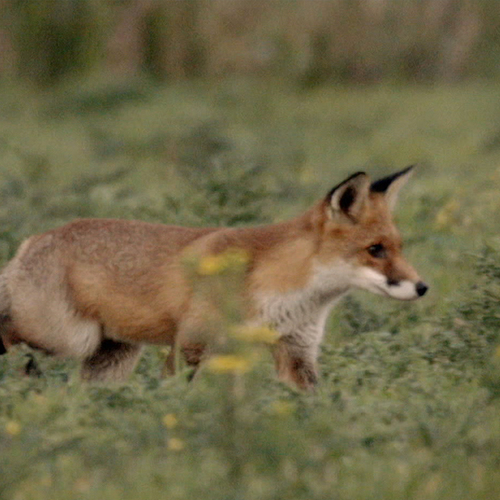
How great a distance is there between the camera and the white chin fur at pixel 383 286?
7.65 meters

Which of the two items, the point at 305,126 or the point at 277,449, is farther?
the point at 305,126

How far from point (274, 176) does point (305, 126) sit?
21.9 feet

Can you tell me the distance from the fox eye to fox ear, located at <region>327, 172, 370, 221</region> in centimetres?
19

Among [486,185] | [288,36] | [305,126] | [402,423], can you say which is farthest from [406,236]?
[288,36]

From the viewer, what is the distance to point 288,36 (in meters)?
22.3

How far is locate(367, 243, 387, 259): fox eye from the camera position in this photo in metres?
7.77

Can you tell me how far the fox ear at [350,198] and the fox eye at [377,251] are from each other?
0.62 feet

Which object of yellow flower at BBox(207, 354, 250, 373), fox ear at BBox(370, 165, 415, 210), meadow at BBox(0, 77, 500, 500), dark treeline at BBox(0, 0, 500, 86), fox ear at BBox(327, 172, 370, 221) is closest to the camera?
yellow flower at BBox(207, 354, 250, 373)

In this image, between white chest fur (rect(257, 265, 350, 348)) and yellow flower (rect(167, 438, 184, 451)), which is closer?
yellow flower (rect(167, 438, 184, 451))

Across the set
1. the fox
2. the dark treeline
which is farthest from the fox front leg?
the dark treeline

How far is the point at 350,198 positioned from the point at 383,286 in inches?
20.3

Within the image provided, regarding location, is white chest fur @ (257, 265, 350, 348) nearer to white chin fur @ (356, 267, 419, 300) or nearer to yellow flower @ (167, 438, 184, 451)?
white chin fur @ (356, 267, 419, 300)

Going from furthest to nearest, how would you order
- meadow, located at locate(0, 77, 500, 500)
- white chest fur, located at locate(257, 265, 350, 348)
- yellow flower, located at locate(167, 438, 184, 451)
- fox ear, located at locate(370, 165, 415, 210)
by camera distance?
fox ear, located at locate(370, 165, 415, 210)
white chest fur, located at locate(257, 265, 350, 348)
yellow flower, located at locate(167, 438, 184, 451)
meadow, located at locate(0, 77, 500, 500)

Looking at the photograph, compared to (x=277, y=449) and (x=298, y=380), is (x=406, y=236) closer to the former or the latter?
(x=298, y=380)
